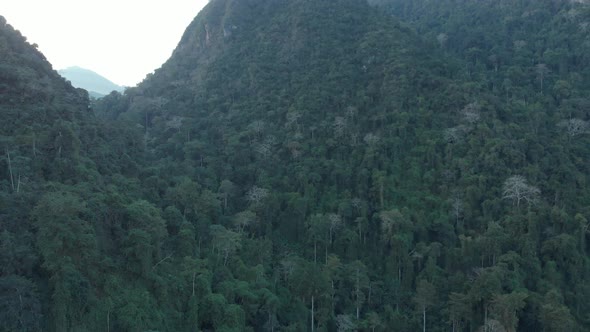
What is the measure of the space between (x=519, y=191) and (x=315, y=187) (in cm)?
1289

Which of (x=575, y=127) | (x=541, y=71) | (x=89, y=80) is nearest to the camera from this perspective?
(x=575, y=127)

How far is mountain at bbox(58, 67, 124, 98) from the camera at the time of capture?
111188mm

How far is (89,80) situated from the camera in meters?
117

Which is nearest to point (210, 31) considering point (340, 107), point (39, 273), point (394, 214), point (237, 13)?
point (237, 13)

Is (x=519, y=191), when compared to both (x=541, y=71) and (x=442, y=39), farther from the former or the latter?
(x=442, y=39)

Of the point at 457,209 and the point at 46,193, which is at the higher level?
the point at 46,193

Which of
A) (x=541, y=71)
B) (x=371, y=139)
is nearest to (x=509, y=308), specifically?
(x=371, y=139)

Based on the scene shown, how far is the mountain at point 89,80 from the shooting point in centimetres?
11119

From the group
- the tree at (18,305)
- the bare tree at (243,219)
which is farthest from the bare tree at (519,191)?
the tree at (18,305)

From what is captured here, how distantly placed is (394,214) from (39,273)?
19.9 metres

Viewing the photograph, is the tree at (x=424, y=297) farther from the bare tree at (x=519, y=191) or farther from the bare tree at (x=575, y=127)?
the bare tree at (x=575, y=127)

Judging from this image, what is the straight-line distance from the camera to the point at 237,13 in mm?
58844

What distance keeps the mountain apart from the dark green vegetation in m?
63.3

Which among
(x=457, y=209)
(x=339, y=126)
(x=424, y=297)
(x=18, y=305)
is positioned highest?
(x=339, y=126)
